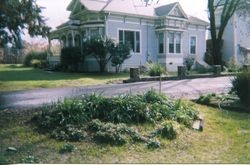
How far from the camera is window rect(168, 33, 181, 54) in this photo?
32.8 meters

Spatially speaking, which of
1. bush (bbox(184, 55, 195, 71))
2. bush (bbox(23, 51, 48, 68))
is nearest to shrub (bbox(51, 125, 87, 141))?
bush (bbox(184, 55, 195, 71))

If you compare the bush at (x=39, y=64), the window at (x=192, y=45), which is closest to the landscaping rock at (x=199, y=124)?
the window at (x=192, y=45)

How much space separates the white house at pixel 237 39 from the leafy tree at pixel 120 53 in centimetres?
1448

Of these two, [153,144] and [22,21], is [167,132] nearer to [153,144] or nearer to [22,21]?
[153,144]

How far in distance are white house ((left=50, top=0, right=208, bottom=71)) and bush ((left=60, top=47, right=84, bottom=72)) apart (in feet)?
3.56

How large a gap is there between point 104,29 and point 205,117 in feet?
66.1

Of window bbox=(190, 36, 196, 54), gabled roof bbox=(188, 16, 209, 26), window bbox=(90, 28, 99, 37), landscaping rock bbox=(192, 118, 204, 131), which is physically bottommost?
landscaping rock bbox=(192, 118, 204, 131)

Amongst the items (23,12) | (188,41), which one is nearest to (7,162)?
(23,12)

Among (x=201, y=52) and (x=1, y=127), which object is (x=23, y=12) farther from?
(x=201, y=52)

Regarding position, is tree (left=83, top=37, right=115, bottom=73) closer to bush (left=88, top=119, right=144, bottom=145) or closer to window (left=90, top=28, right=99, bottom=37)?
window (left=90, top=28, right=99, bottom=37)

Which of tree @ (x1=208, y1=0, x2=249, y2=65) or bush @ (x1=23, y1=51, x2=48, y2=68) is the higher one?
tree @ (x1=208, y1=0, x2=249, y2=65)

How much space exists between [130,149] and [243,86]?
5.51 meters

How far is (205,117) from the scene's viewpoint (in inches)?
383

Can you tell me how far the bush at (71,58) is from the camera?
2764cm
